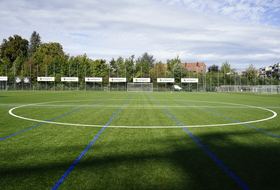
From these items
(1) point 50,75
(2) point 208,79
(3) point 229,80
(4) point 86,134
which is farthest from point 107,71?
(4) point 86,134

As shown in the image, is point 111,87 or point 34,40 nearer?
point 111,87

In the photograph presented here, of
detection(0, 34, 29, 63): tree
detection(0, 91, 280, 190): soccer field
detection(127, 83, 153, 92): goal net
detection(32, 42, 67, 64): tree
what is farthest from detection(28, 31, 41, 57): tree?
detection(0, 91, 280, 190): soccer field

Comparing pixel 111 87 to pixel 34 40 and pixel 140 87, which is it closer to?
pixel 140 87

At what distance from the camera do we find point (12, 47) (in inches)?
3046

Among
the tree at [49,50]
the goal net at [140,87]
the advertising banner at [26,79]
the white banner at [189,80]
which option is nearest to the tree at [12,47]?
the tree at [49,50]

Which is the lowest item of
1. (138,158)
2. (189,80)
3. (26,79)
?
(138,158)

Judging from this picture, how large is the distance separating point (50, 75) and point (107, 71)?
53.3 feet

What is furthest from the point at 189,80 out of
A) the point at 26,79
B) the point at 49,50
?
the point at 49,50

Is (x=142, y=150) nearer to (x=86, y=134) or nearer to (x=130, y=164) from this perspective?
(x=130, y=164)

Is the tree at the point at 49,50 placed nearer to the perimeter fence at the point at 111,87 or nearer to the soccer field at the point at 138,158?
the perimeter fence at the point at 111,87

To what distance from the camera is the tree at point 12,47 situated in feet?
252

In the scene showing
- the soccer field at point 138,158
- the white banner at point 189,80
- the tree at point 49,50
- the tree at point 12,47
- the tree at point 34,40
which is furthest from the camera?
the tree at point 34,40

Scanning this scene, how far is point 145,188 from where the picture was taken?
3.10 meters

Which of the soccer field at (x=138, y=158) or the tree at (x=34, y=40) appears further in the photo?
the tree at (x=34, y=40)
